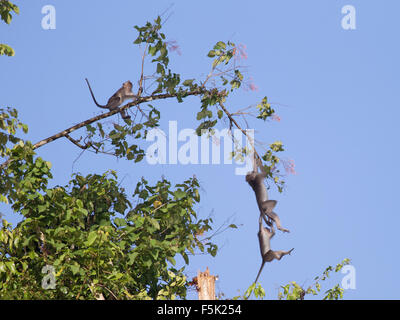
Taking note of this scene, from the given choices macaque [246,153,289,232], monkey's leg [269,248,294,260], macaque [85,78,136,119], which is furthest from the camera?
macaque [85,78,136,119]

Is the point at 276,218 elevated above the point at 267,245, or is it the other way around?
the point at 276,218

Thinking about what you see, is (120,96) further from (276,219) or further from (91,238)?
(276,219)

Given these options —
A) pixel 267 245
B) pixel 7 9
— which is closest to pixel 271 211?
pixel 267 245

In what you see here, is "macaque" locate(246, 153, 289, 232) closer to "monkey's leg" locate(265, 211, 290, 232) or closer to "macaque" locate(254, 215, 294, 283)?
"monkey's leg" locate(265, 211, 290, 232)

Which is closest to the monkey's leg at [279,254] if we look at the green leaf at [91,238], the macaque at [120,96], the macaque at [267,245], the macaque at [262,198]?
the macaque at [267,245]

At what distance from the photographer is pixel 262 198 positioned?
8.41 meters

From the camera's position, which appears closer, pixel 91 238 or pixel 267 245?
pixel 267 245

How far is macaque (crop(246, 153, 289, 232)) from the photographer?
808cm

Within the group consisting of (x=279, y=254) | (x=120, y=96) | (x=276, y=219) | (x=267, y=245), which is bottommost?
(x=279, y=254)

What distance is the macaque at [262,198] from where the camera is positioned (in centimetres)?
808

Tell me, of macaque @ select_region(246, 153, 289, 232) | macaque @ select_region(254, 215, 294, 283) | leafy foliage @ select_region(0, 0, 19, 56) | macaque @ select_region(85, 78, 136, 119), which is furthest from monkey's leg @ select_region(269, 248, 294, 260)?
leafy foliage @ select_region(0, 0, 19, 56)
